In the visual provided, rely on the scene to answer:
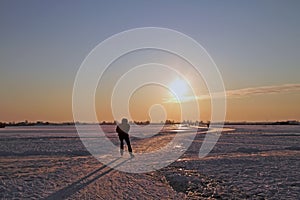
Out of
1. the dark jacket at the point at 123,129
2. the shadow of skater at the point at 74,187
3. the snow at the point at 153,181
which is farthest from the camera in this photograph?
the dark jacket at the point at 123,129

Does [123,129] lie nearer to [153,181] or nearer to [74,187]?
[153,181]

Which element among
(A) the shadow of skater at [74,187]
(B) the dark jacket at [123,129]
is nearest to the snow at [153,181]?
(A) the shadow of skater at [74,187]

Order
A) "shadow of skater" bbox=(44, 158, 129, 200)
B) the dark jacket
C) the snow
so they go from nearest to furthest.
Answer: "shadow of skater" bbox=(44, 158, 129, 200) → the snow → the dark jacket

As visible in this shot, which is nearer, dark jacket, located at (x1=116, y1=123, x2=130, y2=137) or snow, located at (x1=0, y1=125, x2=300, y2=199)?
snow, located at (x1=0, y1=125, x2=300, y2=199)

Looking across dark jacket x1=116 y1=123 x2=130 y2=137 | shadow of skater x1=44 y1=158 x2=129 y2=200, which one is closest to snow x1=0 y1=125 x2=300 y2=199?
shadow of skater x1=44 y1=158 x2=129 y2=200

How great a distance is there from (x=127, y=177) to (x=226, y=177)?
11.5ft

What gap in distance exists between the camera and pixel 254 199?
9.12 metres

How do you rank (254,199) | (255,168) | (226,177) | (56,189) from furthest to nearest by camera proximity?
(255,168), (226,177), (56,189), (254,199)

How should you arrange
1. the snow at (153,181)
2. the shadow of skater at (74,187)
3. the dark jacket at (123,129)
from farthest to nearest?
the dark jacket at (123,129), the snow at (153,181), the shadow of skater at (74,187)

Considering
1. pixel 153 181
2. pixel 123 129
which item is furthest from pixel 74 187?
pixel 123 129

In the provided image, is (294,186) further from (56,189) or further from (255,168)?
(56,189)

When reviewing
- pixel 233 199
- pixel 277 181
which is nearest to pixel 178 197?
pixel 233 199

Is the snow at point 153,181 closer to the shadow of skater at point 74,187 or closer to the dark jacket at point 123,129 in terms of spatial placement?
the shadow of skater at point 74,187

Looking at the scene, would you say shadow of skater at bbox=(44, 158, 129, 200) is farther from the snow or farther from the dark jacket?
the dark jacket
